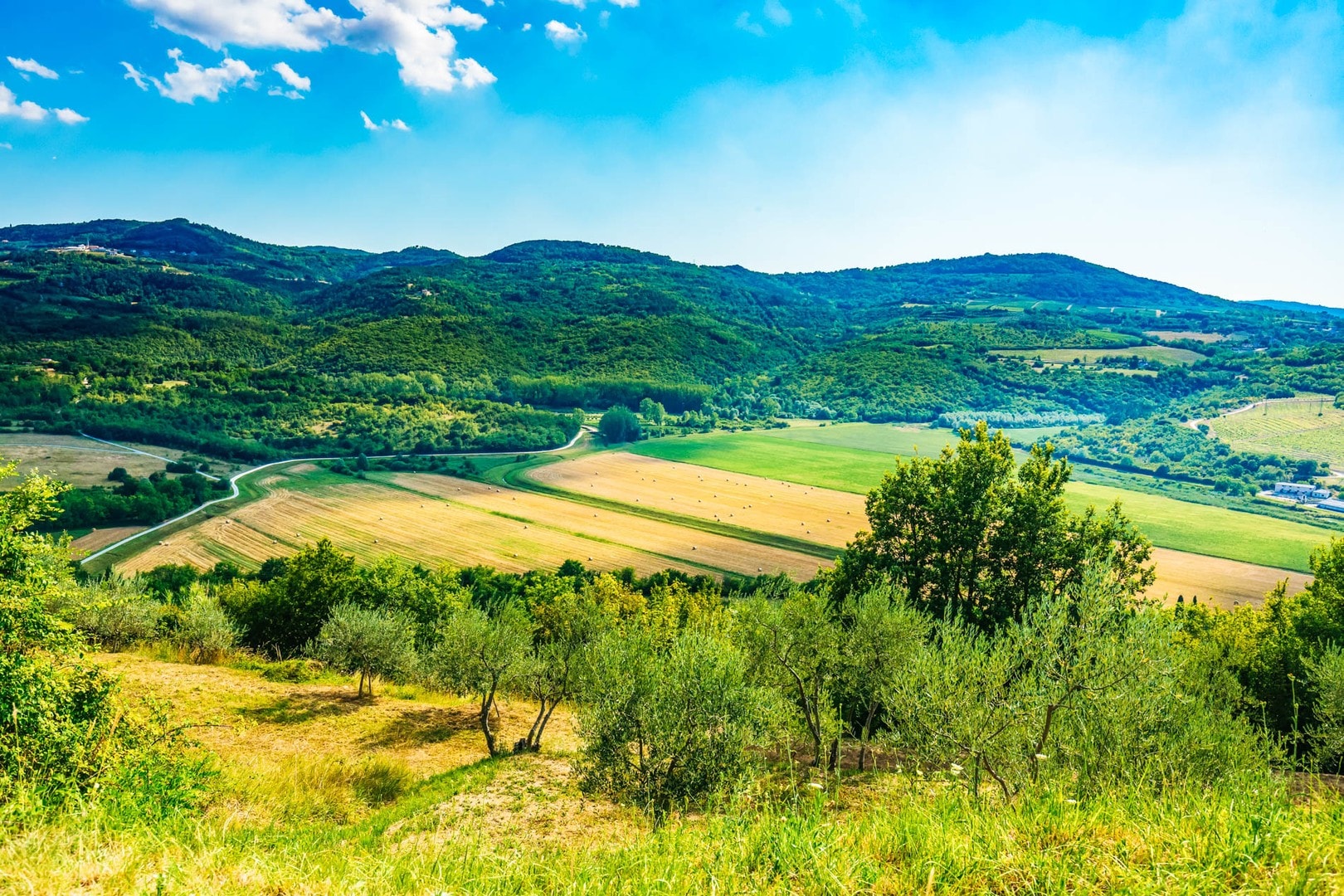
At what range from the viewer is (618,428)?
513 ft

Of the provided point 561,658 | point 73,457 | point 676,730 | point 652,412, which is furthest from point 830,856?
point 652,412

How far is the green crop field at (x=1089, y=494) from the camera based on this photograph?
7881cm

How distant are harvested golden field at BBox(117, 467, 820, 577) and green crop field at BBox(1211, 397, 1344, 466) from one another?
4954 inches

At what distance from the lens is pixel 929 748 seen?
12.1 meters

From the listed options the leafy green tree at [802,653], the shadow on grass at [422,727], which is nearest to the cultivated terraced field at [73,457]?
the shadow on grass at [422,727]

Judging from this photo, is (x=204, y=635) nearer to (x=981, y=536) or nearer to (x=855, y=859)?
(x=855, y=859)

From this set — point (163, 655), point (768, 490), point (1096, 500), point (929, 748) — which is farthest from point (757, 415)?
point (929, 748)

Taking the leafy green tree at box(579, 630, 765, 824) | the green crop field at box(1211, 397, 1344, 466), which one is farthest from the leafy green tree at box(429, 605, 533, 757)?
the green crop field at box(1211, 397, 1344, 466)

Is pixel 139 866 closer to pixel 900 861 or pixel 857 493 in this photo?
pixel 900 861

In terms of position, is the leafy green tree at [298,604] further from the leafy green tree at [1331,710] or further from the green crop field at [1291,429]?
the green crop field at [1291,429]

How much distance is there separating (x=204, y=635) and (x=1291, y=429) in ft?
663

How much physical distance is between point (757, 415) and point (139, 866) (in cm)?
18843

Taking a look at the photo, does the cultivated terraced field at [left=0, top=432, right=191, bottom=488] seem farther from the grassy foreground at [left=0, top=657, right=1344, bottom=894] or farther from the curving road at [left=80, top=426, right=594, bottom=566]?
the grassy foreground at [left=0, top=657, right=1344, bottom=894]

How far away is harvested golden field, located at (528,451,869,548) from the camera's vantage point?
8844cm
